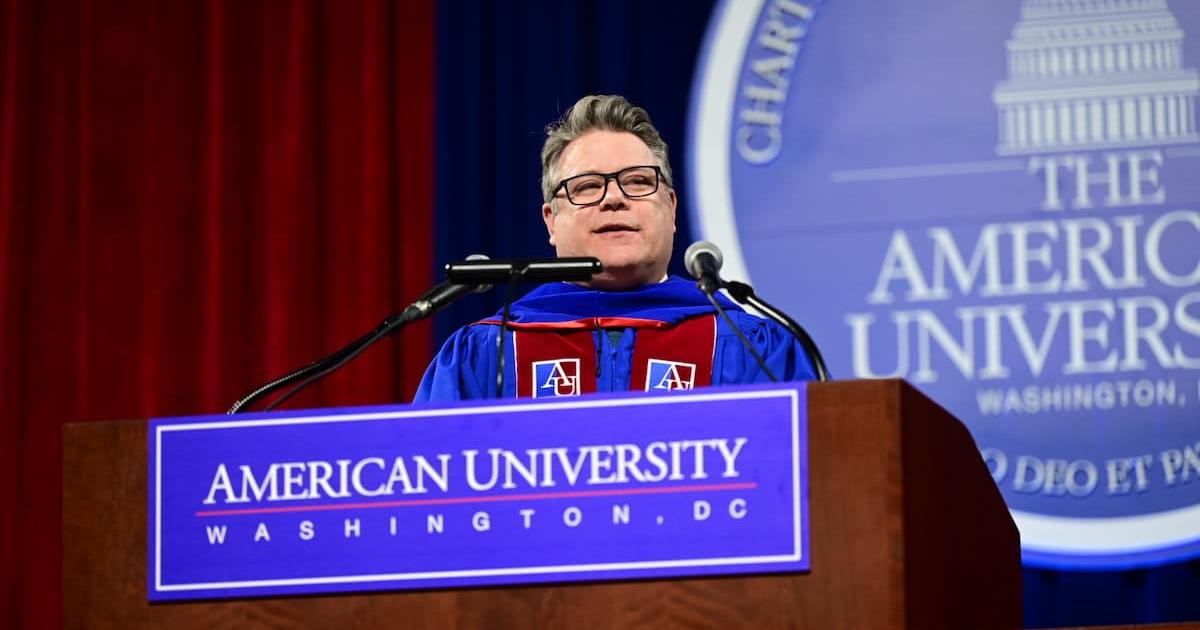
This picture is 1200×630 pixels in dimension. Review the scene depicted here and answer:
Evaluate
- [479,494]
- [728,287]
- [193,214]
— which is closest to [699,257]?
[728,287]

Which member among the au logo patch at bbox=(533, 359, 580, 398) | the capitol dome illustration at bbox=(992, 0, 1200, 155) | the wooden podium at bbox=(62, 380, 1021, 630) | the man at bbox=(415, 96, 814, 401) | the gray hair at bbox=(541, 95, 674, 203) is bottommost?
the wooden podium at bbox=(62, 380, 1021, 630)

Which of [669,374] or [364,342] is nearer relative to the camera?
[364,342]

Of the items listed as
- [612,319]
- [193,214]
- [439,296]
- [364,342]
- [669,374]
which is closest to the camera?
[364,342]

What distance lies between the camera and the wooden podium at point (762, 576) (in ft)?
5.54

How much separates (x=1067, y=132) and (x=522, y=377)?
1.60 metres

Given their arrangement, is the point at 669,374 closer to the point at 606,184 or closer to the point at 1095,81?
the point at 606,184

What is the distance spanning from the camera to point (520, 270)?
227cm

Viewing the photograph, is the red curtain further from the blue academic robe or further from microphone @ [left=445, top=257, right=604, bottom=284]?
microphone @ [left=445, top=257, right=604, bottom=284]

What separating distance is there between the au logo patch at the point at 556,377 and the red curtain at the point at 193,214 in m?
1.55

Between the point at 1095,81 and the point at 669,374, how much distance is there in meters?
1.54

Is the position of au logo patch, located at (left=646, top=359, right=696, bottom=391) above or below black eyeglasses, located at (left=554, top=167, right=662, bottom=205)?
below

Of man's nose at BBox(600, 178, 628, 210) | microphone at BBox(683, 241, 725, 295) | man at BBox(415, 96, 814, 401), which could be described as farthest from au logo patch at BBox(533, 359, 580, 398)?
microphone at BBox(683, 241, 725, 295)

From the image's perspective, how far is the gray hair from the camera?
10.4 feet

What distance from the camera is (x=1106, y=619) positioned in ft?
12.8
